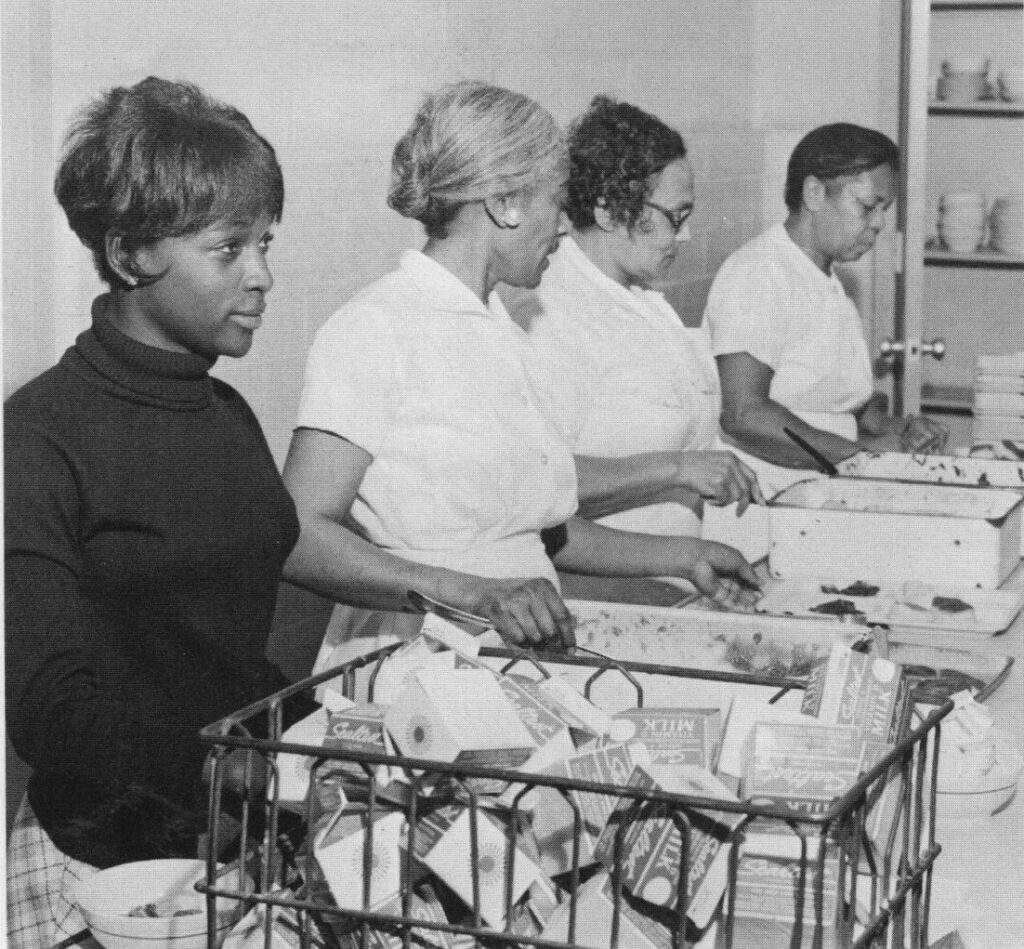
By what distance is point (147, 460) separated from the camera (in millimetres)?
1462

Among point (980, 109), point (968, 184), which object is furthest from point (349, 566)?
point (968, 184)

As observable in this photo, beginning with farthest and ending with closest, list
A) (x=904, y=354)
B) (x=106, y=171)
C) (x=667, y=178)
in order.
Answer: (x=904, y=354), (x=667, y=178), (x=106, y=171)

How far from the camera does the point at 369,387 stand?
6.35 feet

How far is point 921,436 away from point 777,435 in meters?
0.51

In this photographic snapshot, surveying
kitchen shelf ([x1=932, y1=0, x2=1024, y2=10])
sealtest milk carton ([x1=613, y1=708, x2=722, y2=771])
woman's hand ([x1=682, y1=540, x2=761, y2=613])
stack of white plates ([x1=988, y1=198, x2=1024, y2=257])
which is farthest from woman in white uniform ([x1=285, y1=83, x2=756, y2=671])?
kitchen shelf ([x1=932, y1=0, x2=1024, y2=10])

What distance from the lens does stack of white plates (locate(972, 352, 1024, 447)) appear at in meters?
4.04

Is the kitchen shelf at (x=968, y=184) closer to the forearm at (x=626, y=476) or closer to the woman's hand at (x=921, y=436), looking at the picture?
the woman's hand at (x=921, y=436)

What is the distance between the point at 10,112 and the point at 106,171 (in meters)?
0.54

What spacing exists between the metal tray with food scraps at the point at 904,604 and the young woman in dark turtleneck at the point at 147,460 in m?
0.97

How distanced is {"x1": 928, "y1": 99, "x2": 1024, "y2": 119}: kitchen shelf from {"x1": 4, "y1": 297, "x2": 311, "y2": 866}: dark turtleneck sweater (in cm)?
411

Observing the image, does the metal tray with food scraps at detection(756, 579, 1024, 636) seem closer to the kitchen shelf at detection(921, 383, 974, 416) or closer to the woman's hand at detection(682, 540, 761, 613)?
the woman's hand at detection(682, 540, 761, 613)

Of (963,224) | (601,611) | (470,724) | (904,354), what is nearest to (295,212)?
(601,611)

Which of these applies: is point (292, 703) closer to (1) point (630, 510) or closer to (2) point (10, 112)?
(2) point (10, 112)

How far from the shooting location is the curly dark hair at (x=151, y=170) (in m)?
1.45
